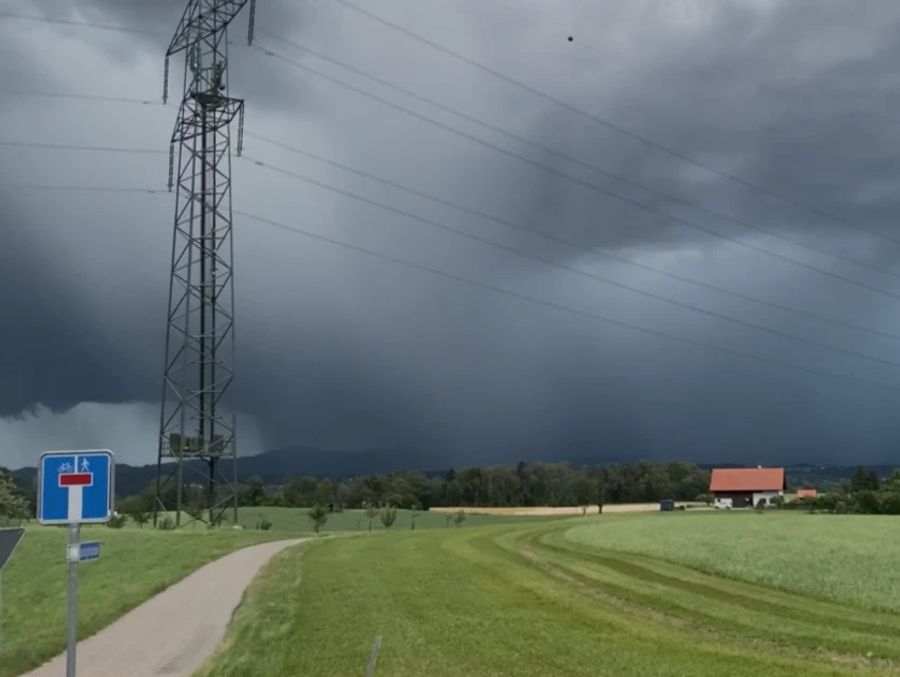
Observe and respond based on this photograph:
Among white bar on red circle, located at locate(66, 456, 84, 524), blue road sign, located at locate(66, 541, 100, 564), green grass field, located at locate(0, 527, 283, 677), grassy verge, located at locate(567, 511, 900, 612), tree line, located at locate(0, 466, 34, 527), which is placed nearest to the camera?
blue road sign, located at locate(66, 541, 100, 564)

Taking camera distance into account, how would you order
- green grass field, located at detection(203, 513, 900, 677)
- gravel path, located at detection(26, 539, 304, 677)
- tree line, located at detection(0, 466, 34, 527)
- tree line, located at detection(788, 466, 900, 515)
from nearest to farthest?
green grass field, located at detection(203, 513, 900, 677) < gravel path, located at detection(26, 539, 304, 677) < tree line, located at detection(0, 466, 34, 527) < tree line, located at detection(788, 466, 900, 515)

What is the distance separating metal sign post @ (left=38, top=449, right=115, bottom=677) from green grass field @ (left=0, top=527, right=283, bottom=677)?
807 centimetres

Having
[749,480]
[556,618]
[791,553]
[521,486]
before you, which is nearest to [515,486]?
[521,486]

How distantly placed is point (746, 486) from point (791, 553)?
134218 millimetres

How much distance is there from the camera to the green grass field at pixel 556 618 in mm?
15438

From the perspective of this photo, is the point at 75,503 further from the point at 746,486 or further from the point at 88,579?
the point at 746,486

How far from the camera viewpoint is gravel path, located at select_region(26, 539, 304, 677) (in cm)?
1605

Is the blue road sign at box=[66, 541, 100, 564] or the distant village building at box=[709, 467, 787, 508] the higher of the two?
the blue road sign at box=[66, 541, 100, 564]

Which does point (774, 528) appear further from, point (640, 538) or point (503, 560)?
point (503, 560)

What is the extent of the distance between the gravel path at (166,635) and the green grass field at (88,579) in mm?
506

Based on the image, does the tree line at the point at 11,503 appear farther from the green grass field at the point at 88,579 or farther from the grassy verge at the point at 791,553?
the grassy verge at the point at 791,553

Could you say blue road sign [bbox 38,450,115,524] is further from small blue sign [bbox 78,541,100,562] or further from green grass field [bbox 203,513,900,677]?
green grass field [bbox 203,513,900,677]

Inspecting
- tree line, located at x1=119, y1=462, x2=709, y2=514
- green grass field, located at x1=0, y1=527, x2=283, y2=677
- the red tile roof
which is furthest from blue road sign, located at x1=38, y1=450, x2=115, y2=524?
the red tile roof

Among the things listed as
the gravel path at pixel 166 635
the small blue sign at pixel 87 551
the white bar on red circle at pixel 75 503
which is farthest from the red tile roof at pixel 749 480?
the white bar on red circle at pixel 75 503
